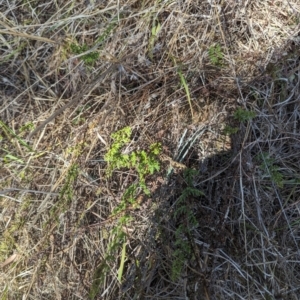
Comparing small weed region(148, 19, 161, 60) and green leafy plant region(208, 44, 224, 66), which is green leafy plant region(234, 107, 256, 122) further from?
small weed region(148, 19, 161, 60)

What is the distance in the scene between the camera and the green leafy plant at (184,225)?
2.06 metres

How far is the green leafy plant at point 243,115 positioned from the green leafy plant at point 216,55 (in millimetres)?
276

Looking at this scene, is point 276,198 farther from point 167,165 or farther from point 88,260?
point 88,260

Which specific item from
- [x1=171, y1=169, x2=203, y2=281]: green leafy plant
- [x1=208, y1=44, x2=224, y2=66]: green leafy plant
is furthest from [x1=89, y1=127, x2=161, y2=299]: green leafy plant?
[x1=208, y1=44, x2=224, y2=66]: green leafy plant

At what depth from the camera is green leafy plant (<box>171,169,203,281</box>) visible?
2.06 m

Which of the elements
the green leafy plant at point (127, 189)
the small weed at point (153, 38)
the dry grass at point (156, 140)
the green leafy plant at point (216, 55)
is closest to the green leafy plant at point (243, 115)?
the dry grass at point (156, 140)

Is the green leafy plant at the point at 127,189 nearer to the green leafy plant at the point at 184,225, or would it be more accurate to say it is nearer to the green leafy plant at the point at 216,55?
the green leafy plant at the point at 184,225

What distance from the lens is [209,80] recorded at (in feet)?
7.20

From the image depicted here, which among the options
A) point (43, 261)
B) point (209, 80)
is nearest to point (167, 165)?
point (209, 80)

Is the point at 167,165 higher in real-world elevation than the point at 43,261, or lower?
higher

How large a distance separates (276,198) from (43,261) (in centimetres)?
122

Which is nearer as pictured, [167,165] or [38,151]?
[167,165]

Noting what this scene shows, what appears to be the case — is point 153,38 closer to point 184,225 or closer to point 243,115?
point 243,115

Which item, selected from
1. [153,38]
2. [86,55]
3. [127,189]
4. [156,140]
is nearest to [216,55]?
[153,38]
